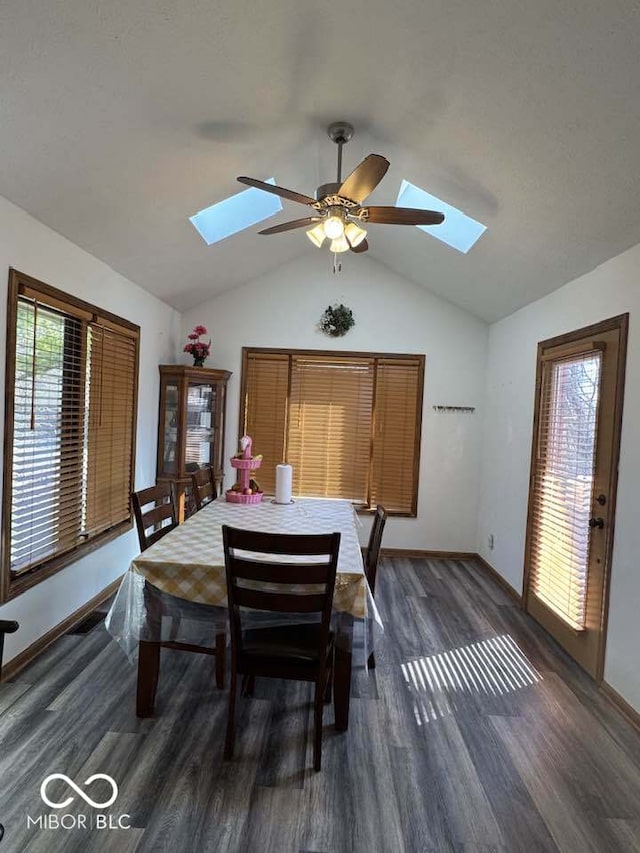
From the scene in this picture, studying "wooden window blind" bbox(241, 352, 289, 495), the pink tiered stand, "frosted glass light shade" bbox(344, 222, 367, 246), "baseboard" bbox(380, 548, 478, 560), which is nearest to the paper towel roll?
the pink tiered stand

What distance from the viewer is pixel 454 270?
405cm

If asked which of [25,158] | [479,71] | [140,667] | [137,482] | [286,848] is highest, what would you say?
[479,71]

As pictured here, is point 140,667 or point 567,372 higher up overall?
point 567,372

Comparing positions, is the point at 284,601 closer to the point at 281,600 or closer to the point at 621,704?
the point at 281,600

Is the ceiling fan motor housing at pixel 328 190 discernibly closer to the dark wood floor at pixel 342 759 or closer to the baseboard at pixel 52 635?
the dark wood floor at pixel 342 759

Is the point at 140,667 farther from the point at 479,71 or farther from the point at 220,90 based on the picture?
the point at 479,71

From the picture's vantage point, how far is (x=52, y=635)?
2.84 m

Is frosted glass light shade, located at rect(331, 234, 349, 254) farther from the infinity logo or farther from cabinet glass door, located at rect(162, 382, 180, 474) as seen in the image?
the infinity logo

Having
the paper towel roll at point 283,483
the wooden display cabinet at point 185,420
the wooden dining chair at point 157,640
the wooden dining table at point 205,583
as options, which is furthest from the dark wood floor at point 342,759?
the wooden display cabinet at point 185,420

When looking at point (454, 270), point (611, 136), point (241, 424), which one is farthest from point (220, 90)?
point (241, 424)

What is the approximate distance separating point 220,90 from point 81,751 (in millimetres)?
2879

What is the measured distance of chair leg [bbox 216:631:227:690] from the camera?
233 centimetres

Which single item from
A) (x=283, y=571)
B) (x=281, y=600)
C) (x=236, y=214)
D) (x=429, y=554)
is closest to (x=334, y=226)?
(x=236, y=214)

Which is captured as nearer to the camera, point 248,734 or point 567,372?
point 248,734
